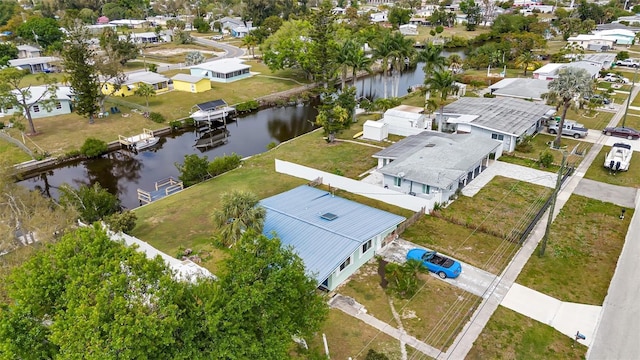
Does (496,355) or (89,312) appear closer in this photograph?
(89,312)

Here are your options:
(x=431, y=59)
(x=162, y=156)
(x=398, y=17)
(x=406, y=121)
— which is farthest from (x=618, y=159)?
(x=398, y=17)

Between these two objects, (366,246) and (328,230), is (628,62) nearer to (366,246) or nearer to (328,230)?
(366,246)

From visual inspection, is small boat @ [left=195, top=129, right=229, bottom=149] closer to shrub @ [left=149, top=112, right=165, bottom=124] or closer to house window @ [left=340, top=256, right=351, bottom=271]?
shrub @ [left=149, top=112, right=165, bottom=124]

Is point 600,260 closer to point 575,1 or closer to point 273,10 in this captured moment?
point 273,10

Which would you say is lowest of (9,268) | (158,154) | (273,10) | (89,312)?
(158,154)

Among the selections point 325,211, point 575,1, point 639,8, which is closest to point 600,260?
point 325,211

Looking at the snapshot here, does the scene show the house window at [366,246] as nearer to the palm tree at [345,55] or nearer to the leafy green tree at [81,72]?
the palm tree at [345,55]

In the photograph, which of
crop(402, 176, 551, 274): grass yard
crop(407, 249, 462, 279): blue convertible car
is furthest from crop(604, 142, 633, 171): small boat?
crop(407, 249, 462, 279): blue convertible car
